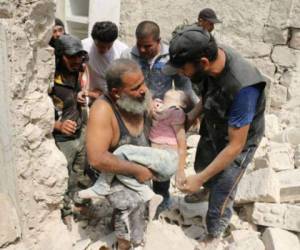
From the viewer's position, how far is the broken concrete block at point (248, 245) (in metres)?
3.69

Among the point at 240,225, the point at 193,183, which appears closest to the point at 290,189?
the point at 240,225

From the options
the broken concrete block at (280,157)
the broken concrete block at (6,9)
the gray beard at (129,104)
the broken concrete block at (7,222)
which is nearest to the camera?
the broken concrete block at (6,9)

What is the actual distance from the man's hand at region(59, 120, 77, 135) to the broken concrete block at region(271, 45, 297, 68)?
371 cm

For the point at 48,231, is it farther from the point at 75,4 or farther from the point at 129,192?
the point at 75,4

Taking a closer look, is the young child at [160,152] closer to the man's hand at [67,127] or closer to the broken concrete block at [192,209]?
the man's hand at [67,127]

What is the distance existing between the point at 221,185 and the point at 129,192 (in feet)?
2.73

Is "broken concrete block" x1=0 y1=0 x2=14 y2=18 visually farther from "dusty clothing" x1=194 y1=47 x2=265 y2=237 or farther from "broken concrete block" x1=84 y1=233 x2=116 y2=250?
"broken concrete block" x1=84 y1=233 x2=116 y2=250

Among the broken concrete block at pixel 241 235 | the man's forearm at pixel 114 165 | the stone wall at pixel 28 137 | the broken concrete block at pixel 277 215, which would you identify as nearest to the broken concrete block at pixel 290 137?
the broken concrete block at pixel 277 215

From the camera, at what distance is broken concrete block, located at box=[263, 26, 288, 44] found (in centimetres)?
597

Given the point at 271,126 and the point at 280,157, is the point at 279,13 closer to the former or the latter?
the point at 271,126

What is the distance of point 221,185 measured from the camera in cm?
352

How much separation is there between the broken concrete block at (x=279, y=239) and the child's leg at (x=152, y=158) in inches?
48.0

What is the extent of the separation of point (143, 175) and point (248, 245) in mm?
1294

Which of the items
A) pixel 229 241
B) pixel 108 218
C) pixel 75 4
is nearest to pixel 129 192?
pixel 108 218
